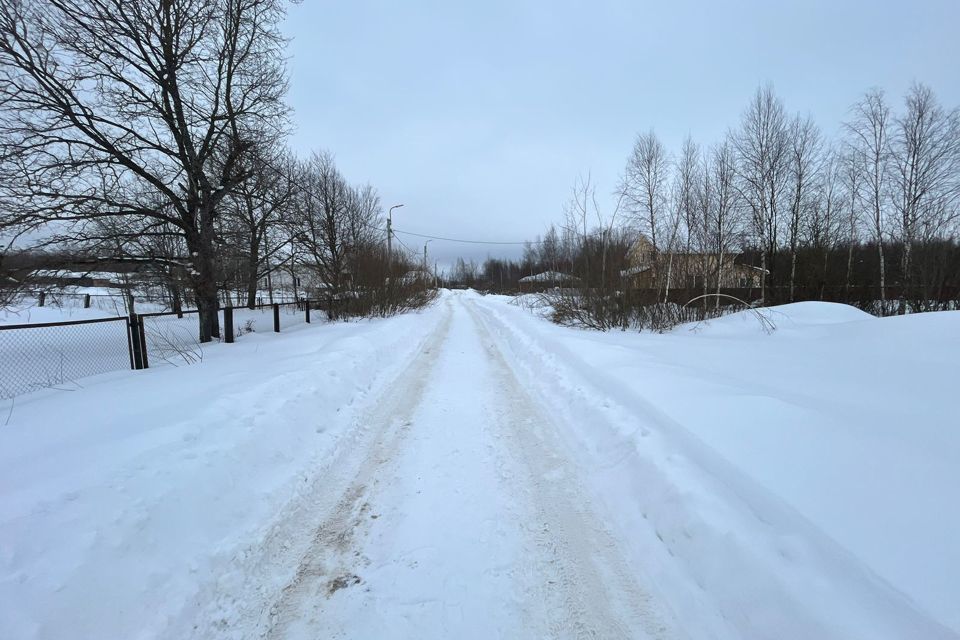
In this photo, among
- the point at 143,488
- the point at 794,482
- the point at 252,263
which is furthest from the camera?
the point at 252,263

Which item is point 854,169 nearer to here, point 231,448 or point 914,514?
point 914,514

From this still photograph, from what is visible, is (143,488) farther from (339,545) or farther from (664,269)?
(664,269)

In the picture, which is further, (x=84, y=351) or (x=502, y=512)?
(x=84, y=351)

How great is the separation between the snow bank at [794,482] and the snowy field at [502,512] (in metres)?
0.02

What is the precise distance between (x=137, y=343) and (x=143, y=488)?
7378 mm

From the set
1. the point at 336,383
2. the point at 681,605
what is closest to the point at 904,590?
the point at 681,605

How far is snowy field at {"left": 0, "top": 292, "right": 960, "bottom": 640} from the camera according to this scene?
6.61 feet

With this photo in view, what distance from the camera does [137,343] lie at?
812 cm

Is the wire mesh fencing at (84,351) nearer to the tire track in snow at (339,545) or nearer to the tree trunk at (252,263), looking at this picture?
the tree trunk at (252,263)

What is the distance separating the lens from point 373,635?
203 centimetres

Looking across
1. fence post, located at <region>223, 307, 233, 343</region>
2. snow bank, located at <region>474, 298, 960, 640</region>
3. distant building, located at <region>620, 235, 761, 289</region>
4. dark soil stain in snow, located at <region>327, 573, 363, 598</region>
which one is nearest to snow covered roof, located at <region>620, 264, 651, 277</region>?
distant building, located at <region>620, 235, 761, 289</region>

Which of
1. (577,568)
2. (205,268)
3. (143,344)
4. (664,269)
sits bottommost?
(577,568)

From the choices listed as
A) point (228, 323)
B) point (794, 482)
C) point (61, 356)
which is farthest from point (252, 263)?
point (794, 482)

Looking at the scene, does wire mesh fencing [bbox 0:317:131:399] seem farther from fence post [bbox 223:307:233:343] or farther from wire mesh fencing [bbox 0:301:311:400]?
fence post [bbox 223:307:233:343]
